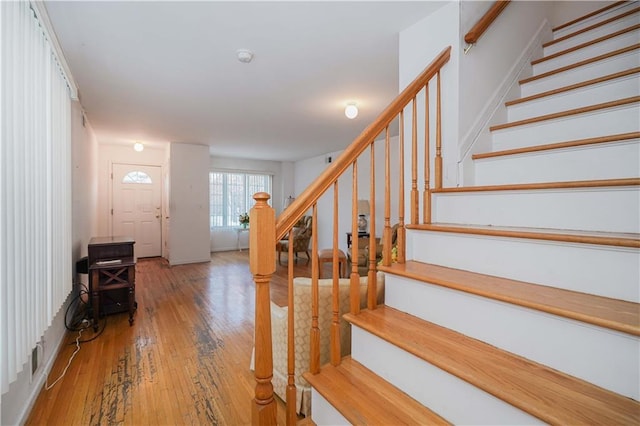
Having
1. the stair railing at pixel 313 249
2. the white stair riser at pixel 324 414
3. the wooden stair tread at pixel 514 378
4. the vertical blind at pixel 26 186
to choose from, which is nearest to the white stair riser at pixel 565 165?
the stair railing at pixel 313 249

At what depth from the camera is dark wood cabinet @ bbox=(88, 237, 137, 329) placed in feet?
9.69

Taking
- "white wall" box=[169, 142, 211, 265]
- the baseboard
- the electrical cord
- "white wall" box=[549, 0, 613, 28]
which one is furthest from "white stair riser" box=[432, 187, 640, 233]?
"white wall" box=[169, 142, 211, 265]

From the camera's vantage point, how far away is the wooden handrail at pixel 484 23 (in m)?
1.84

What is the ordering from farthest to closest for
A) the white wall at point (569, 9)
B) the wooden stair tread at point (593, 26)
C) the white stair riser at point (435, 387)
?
the white wall at point (569, 9)
the wooden stair tread at point (593, 26)
the white stair riser at point (435, 387)

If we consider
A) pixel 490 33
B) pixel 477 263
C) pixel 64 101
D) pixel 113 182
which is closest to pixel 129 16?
pixel 64 101

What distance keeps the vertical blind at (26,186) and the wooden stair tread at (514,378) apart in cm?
167

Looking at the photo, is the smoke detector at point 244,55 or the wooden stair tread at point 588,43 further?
the smoke detector at point 244,55

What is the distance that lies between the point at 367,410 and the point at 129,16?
263 cm

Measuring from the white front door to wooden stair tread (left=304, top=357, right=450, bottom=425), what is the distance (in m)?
6.46

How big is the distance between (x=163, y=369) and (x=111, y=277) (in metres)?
1.42

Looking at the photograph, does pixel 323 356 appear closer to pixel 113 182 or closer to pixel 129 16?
pixel 129 16

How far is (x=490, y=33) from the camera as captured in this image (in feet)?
6.66

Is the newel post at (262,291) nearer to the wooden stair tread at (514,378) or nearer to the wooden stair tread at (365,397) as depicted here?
the wooden stair tread at (365,397)

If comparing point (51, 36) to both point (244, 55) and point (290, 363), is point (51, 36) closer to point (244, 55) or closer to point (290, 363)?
point (244, 55)
